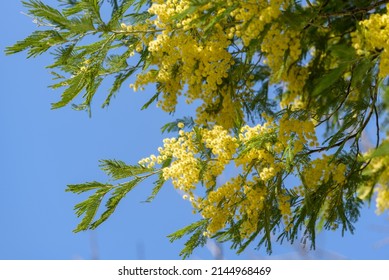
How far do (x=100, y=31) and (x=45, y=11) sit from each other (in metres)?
0.37

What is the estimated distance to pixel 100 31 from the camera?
3.49 m

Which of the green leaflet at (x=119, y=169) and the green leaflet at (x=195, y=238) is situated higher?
the green leaflet at (x=119, y=169)

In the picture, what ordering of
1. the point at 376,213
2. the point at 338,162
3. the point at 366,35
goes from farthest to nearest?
the point at 376,213
the point at 338,162
the point at 366,35

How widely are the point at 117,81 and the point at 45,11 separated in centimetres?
118

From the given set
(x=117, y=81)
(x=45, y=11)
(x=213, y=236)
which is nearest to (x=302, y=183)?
(x=213, y=236)

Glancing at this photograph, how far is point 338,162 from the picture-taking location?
4.04 meters

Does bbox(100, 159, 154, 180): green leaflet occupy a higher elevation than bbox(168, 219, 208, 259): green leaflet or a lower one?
higher

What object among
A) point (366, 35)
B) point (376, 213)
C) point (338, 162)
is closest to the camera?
point (366, 35)

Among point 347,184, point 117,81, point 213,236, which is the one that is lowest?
point 213,236

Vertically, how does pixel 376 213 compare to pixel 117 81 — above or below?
below

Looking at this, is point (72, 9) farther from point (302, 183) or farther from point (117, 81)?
point (302, 183)

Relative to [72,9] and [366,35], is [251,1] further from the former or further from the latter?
[72,9]

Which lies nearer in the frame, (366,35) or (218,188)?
(366,35)

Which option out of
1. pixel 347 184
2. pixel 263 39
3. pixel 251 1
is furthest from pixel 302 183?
pixel 251 1
